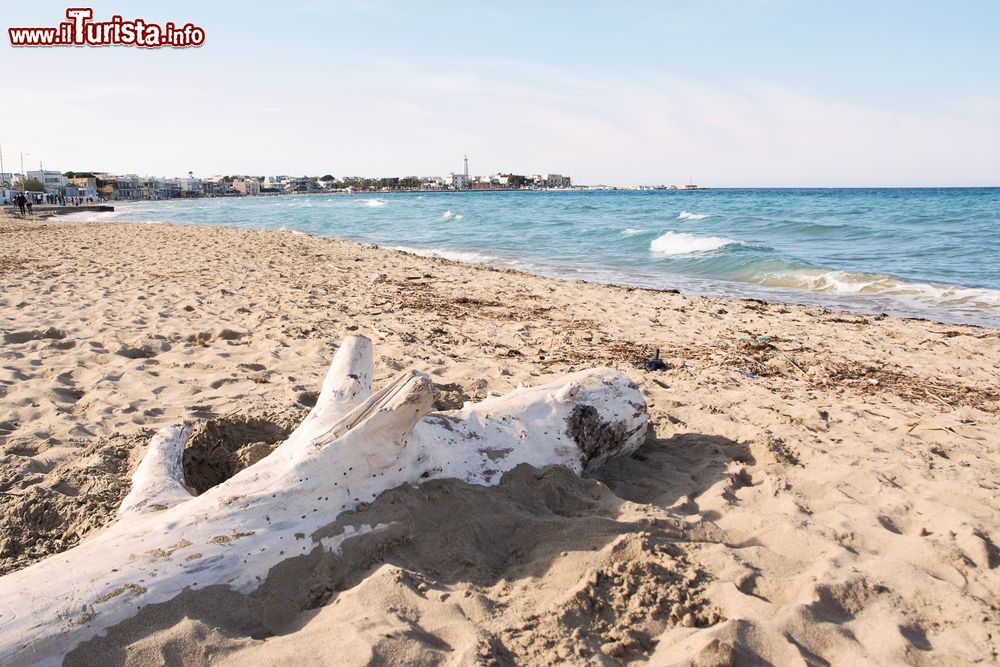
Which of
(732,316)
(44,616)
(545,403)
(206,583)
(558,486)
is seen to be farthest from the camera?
(732,316)

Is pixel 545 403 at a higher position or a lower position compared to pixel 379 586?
higher

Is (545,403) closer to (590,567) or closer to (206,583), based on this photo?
(590,567)

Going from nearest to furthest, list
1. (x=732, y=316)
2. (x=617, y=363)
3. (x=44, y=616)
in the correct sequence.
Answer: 1. (x=44, y=616)
2. (x=617, y=363)
3. (x=732, y=316)

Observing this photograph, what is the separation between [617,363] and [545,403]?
96.3 inches

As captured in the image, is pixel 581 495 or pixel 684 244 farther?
pixel 684 244

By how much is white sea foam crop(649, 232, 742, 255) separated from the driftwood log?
49.6ft

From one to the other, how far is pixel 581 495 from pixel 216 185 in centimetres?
14839

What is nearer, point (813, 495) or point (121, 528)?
point (121, 528)

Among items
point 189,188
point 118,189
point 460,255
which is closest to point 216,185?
point 189,188

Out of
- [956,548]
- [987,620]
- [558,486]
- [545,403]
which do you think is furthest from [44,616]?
[956,548]

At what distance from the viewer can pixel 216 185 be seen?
135 meters

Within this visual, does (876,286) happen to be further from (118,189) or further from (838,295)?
(118,189)

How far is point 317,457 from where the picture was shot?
2.67 m

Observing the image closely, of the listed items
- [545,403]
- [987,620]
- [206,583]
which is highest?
[545,403]
